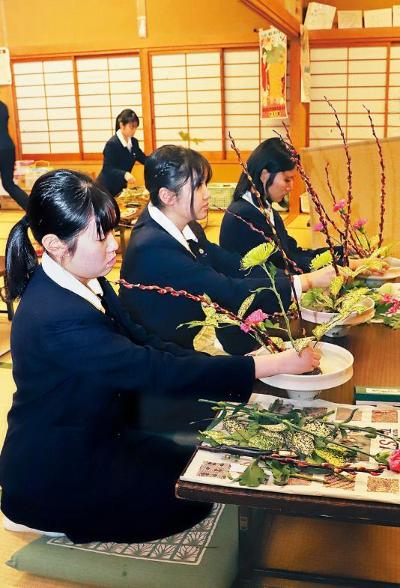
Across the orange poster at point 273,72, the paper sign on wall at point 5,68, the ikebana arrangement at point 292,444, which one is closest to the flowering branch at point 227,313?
the ikebana arrangement at point 292,444

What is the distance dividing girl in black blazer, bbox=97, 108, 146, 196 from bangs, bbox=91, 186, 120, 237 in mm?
4556

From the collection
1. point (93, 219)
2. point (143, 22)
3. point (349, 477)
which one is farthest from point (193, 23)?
point (349, 477)

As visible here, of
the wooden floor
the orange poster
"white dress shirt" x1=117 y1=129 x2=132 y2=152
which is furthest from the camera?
the orange poster

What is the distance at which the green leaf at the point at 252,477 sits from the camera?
115cm

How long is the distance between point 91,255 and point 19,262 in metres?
0.19

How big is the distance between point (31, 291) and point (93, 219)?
227 millimetres

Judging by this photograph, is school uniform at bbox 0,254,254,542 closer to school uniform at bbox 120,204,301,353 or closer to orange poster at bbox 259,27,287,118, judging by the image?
school uniform at bbox 120,204,301,353

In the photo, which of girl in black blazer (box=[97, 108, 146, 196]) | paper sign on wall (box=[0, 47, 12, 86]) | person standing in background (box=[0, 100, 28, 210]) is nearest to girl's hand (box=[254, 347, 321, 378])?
person standing in background (box=[0, 100, 28, 210])

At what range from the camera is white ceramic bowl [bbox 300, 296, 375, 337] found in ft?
6.35

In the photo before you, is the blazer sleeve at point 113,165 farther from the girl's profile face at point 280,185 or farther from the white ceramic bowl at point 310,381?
the white ceramic bowl at point 310,381

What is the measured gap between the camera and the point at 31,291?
1.55 m

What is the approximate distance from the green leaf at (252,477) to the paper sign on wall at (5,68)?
8209mm

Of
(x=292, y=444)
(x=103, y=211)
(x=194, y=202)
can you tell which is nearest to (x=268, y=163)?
(x=194, y=202)

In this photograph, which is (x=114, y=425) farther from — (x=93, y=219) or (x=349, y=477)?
(x=349, y=477)
